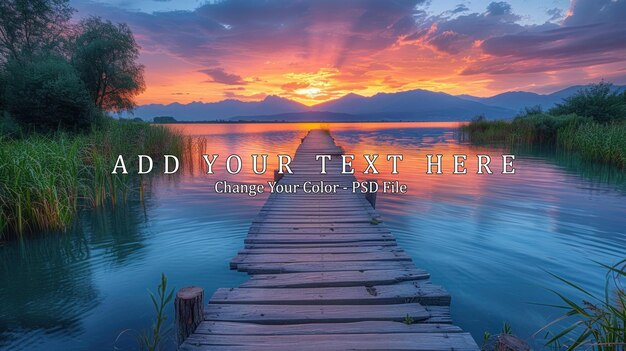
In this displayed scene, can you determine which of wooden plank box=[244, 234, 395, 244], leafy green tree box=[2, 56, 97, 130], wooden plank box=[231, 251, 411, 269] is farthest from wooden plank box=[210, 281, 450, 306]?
leafy green tree box=[2, 56, 97, 130]

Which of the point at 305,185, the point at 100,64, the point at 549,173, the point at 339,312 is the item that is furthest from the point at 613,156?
the point at 100,64

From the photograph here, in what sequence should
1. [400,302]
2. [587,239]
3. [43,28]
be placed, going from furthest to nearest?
[43,28]
[587,239]
[400,302]

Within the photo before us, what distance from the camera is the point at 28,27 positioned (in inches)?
944

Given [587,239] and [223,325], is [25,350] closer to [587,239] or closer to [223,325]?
[223,325]

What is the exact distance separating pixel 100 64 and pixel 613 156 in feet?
110

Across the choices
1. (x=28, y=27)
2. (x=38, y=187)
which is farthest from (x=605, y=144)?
(x=28, y=27)

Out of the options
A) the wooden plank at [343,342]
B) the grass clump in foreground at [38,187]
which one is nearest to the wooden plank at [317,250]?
the wooden plank at [343,342]

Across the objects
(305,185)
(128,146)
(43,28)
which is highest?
(43,28)

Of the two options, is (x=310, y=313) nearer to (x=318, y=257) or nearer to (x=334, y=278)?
(x=334, y=278)

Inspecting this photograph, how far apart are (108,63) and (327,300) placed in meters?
29.2

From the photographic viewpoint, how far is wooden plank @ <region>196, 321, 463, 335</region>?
10.8 ft

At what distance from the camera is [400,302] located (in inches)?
154

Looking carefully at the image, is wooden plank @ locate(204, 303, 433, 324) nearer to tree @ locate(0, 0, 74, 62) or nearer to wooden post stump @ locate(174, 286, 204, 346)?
wooden post stump @ locate(174, 286, 204, 346)

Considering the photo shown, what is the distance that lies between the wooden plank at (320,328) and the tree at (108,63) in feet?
89.2
